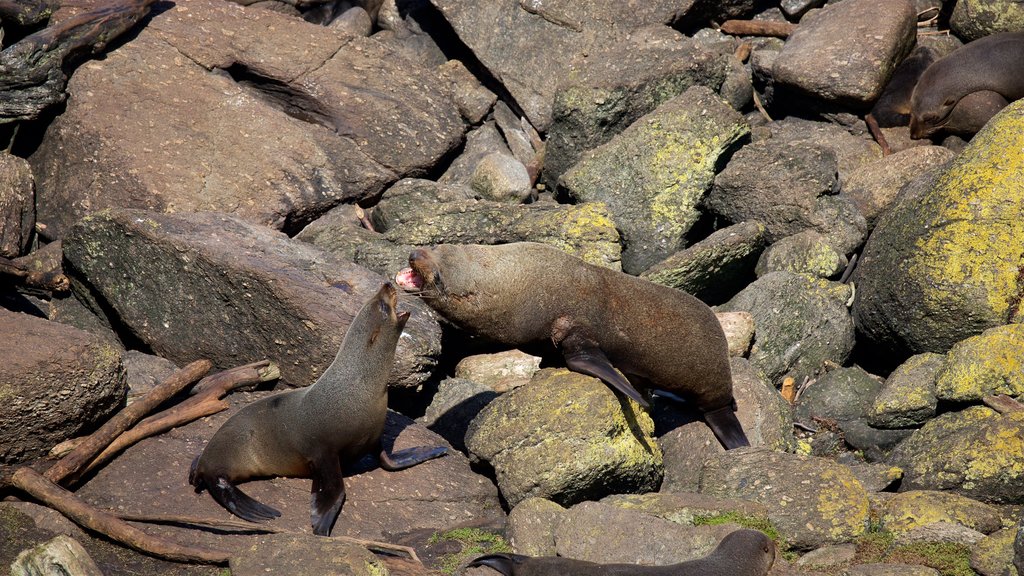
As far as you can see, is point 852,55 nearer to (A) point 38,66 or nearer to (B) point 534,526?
(B) point 534,526

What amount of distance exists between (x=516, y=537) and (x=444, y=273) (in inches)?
72.1

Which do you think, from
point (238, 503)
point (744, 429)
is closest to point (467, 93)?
point (744, 429)

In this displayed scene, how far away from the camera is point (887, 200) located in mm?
10539

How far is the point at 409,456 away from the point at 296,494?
2.97 feet

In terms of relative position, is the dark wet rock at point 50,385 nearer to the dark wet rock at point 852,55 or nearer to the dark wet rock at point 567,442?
the dark wet rock at point 567,442

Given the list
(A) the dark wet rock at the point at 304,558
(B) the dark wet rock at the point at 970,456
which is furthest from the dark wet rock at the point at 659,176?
(A) the dark wet rock at the point at 304,558

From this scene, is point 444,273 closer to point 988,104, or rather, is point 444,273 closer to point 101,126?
point 101,126

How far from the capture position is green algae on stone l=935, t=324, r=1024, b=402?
769 centimetres

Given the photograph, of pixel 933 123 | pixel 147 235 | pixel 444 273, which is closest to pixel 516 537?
pixel 444 273

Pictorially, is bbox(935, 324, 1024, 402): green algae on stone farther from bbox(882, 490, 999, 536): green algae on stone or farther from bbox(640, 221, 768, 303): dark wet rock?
bbox(640, 221, 768, 303): dark wet rock

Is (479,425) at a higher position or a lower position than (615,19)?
lower

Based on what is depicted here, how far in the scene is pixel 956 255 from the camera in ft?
28.1

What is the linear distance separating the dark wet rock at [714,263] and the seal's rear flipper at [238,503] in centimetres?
415

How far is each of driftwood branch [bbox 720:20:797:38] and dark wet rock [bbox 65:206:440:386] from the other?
22.5ft
